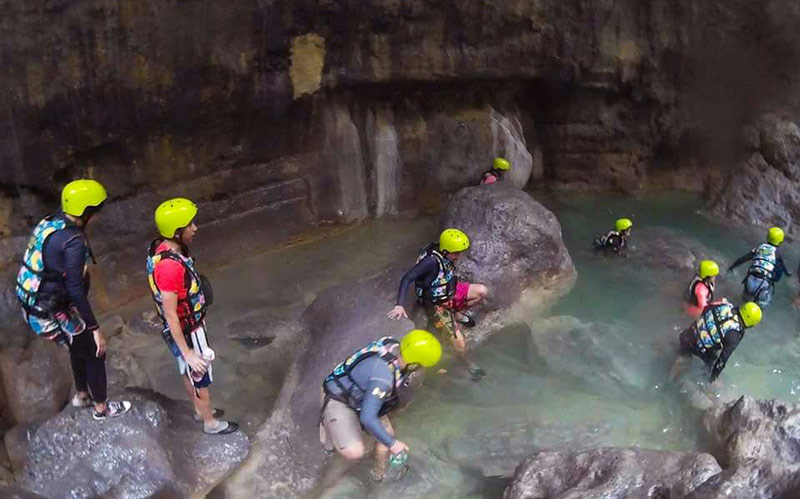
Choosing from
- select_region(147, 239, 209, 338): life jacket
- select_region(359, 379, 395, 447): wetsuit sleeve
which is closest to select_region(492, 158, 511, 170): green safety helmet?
select_region(359, 379, 395, 447): wetsuit sleeve

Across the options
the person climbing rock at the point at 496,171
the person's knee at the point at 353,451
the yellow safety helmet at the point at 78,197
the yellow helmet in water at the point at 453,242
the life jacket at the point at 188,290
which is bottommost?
the person's knee at the point at 353,451

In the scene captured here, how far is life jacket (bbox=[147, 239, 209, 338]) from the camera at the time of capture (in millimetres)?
4438

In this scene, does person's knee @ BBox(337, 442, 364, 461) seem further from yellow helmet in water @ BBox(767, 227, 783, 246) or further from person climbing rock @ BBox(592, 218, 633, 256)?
yellow helmet in water @ BBox(767, 227, 783, 246)

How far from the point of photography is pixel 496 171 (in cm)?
934

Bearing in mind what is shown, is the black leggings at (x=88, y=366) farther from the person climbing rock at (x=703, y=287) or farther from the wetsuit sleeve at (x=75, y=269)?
the person climbing rock at (x=703, y=287)

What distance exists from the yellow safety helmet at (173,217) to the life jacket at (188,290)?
0.15 metres

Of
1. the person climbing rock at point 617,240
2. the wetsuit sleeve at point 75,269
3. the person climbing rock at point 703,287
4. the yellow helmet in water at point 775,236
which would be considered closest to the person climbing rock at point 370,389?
the wetsuit sleeve at point 75,269

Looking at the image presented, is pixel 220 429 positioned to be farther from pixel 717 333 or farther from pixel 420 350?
pixel 717 333

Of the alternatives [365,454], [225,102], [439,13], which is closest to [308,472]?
[365,454]

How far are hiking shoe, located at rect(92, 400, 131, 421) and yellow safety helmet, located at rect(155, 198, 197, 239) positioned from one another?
150 centimetres

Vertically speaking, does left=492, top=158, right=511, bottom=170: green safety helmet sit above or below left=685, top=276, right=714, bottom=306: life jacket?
above

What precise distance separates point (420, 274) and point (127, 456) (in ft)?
9.42

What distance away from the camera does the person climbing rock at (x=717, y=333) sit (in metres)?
6.25

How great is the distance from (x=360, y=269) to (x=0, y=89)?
14.0 feet
